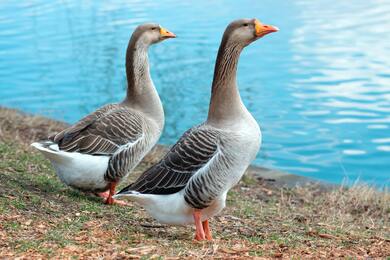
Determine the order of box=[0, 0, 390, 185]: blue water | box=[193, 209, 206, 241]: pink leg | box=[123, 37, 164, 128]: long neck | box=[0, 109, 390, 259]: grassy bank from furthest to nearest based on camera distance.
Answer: box=[0, 0, 390, 185]: blue water → box=[123, 37, 164, 128]: long neck → box=[193, 209, 206, 241]: pink leg → box=[0, 109, 390, 259]: grassy bank

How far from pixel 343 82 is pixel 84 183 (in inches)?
449

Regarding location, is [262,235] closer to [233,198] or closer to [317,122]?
[233,198]

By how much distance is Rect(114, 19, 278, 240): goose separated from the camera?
5.16 m

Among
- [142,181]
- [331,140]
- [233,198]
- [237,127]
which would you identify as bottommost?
[331,140]

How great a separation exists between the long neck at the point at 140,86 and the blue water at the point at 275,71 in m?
5.14

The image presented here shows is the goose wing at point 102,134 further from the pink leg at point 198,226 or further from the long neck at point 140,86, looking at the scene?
the pink leg at point 198,226

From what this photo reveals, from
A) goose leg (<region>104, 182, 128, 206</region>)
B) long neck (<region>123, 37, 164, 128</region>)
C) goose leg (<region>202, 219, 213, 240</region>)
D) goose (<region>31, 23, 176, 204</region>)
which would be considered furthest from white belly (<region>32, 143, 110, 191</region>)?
goose leg (<region>202, 219, 213, 240</region>)

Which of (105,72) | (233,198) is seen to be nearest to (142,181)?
(233,198)

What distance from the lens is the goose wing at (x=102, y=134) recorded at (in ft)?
22.0

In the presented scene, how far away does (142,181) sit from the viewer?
5.47 meters

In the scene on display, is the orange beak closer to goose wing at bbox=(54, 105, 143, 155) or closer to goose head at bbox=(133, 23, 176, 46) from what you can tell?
goose wing at bbox=(54, 105, 143, 155)

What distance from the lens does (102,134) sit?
681 cm

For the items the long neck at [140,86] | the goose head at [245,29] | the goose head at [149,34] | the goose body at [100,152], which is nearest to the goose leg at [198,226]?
the goose head at [245,29]

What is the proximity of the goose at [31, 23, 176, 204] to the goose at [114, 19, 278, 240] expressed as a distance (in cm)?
133
